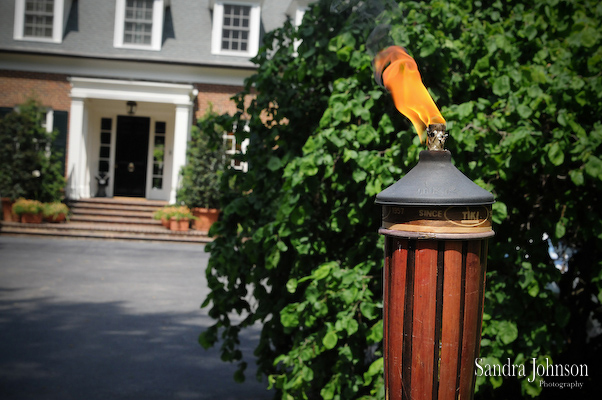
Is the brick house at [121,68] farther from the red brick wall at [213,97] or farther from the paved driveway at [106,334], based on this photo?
the paved driveway at [106,334]

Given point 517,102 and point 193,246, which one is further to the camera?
point 193,246

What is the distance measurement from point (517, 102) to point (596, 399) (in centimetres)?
244

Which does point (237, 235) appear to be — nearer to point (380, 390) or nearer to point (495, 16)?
point (380, 390)

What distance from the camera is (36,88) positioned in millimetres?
17516

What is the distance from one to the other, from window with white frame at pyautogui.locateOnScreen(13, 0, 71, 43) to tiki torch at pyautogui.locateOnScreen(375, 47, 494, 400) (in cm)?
1855

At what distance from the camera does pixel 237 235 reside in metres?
3.84

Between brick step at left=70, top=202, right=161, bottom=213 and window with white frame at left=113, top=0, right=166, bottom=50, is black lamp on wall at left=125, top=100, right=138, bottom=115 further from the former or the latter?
brick step at left=70, top=202, right=161, bottom=213

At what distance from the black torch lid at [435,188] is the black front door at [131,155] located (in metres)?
18.6

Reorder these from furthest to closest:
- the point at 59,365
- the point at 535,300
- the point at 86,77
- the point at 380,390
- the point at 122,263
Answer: the point at 86,77, the point at 122,263, the point at 59,365, the point at 535,300, the point at 380,390

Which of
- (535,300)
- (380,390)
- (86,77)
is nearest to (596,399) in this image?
(535,300)

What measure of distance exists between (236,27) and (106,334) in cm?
1448

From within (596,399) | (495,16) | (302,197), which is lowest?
(596,399)

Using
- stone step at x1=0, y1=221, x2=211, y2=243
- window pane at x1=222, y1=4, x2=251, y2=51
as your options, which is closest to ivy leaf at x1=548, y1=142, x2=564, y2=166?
stone step at x1=0, y1=221, x2=211, y2=243

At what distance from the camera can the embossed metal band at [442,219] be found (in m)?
1.83
